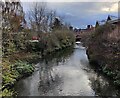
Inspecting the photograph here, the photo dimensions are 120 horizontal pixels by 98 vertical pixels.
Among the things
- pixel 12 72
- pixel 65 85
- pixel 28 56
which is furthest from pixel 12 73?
pixel 28 56

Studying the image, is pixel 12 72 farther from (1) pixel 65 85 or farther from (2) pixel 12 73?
(1) pixel 65 85

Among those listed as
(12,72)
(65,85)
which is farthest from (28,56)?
(65,85)

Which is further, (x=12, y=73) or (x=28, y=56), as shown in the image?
(x=28, y=56)

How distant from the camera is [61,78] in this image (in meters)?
15.5

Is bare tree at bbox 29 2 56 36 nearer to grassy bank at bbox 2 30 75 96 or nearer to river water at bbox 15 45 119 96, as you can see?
grassy bank at bbox 2 30 75 96

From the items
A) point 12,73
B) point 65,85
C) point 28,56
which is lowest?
point 28,56

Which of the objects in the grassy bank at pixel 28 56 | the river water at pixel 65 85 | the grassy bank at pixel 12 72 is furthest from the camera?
the grassy bank at pixel 28 56

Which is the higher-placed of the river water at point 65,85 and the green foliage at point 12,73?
the green foliage at point 12,73

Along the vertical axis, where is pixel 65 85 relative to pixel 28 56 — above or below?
above

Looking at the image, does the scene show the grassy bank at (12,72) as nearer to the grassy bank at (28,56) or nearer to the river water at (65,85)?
the grassy bank at (28,56)

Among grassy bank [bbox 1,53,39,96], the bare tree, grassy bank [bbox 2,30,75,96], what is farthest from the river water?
the bare tree

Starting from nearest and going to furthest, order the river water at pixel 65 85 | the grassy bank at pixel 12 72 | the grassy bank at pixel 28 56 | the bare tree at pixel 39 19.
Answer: the grassy bank at pixel 12 72, the river water at pixel 65 85, the grassy bank at pixel 28 56, the bare tree at pixel 39 19

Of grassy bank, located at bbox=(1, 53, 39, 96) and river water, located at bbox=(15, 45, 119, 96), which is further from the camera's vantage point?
river water, located at bbox=(15, 45, 119, 96)

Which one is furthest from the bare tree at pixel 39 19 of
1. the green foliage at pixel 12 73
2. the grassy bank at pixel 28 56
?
the green foliage at pixel 12 73
